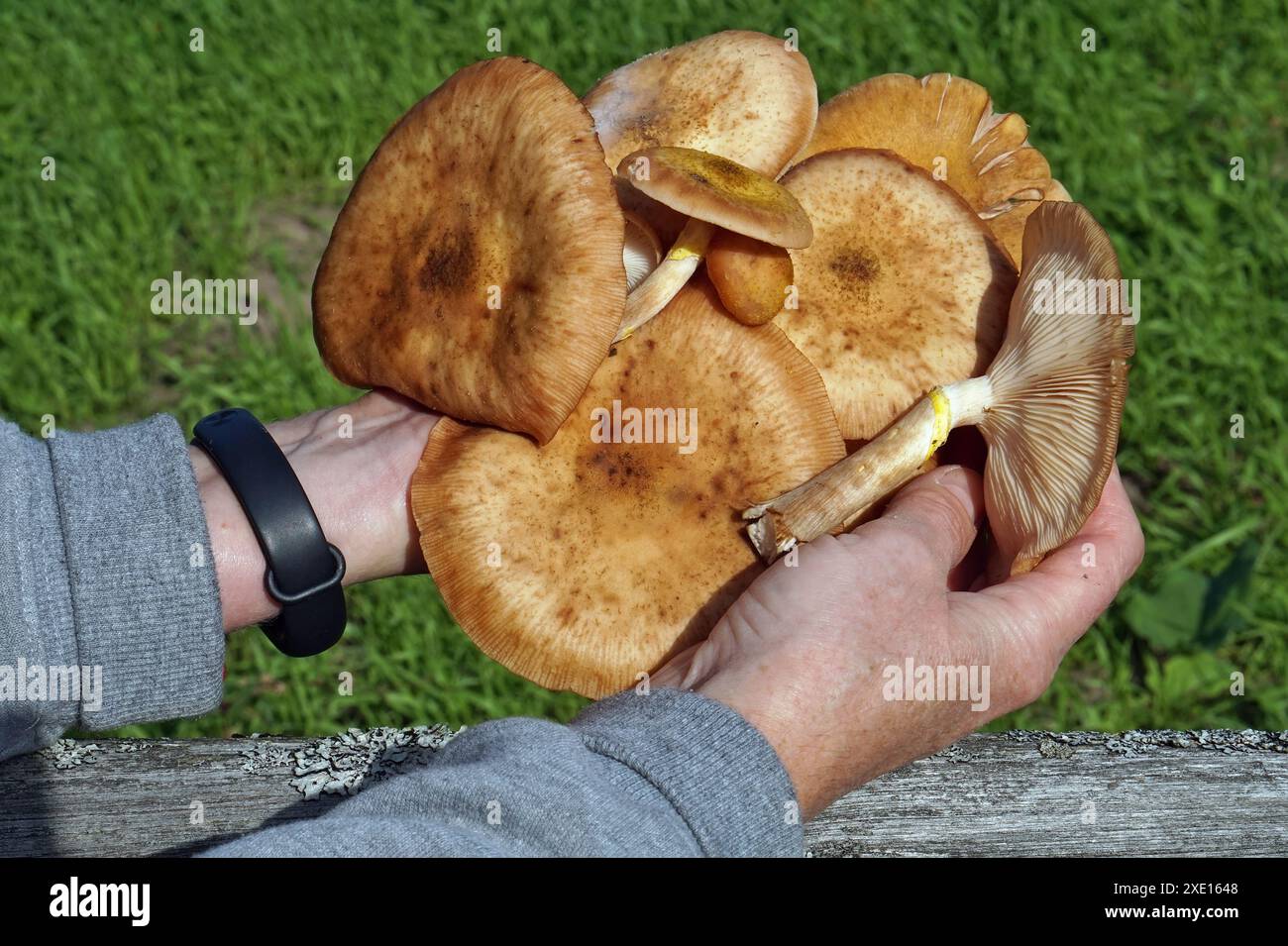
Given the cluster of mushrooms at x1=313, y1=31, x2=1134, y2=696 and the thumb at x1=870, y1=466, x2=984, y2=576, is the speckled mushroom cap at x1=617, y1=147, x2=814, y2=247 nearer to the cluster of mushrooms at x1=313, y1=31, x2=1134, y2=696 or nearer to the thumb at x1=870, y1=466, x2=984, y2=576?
the cluster of mushrooms at x1=313, y1=31, x2=1134, y2=696

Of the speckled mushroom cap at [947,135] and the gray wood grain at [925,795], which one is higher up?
the speckled mushroom cap at [947,135]

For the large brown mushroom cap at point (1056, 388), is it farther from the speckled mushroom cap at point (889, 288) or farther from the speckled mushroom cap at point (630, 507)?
the speckled mushroom cap at point (630, 507)

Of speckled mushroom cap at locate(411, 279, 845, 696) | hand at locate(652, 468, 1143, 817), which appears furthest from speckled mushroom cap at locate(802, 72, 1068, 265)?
→ hand at locate(652, 468, 1143, 817)

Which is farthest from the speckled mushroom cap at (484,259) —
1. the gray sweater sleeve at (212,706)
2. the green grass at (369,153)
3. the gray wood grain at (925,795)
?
the green grass at (369,153)

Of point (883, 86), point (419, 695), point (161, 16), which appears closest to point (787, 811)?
point (883, 86)

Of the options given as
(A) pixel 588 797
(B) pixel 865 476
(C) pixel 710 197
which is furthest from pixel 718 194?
(A) pixel 588 797

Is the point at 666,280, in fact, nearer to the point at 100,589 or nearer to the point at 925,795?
the point at 925,795
